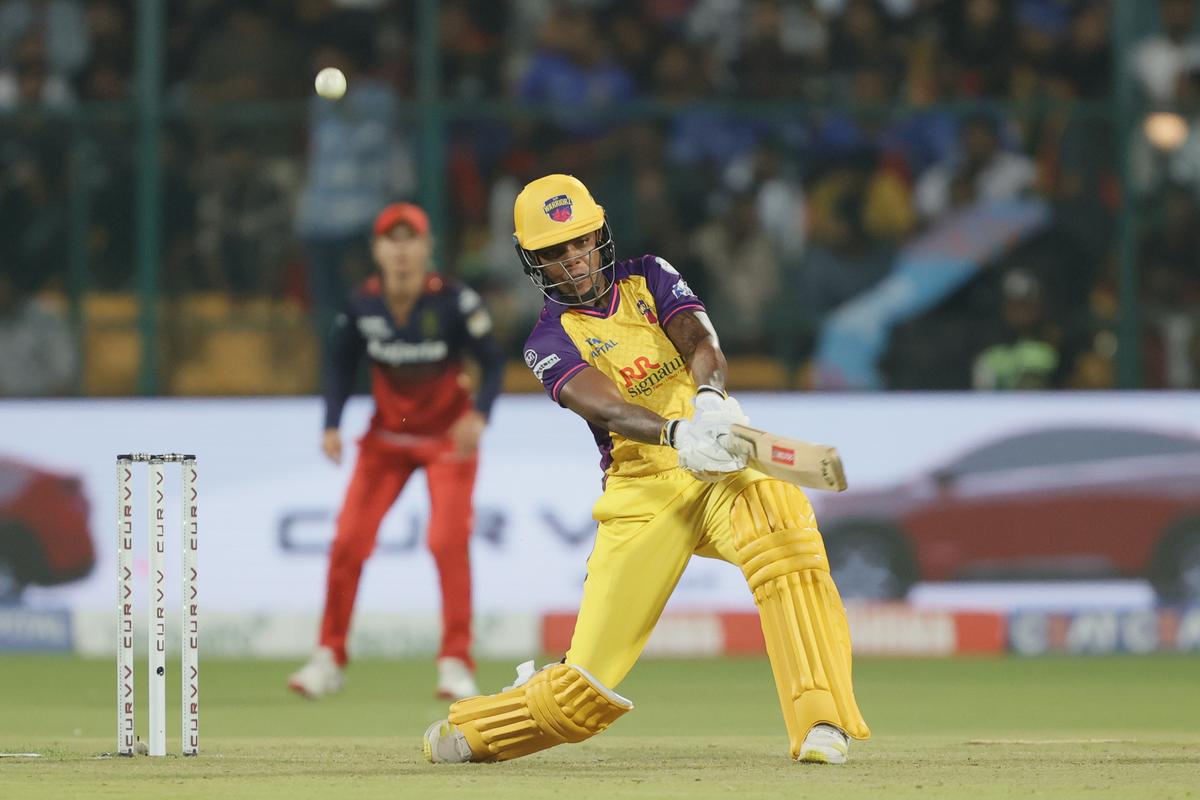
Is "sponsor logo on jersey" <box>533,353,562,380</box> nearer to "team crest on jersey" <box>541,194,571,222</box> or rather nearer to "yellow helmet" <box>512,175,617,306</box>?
"yellow helmet" <box>512,175,617,306</box>

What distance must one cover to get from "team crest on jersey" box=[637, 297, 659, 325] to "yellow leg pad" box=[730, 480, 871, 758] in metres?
0.64

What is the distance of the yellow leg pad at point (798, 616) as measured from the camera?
6.02 m

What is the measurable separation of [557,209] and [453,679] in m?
3.36

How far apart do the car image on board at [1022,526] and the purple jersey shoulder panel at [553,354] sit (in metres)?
5.14

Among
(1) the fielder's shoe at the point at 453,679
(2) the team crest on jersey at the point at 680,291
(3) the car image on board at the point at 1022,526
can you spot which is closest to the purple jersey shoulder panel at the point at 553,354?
(2) the team crest on jersey at the point at 680,291

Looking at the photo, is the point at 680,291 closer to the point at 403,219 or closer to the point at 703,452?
the point at 703,452

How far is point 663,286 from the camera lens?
640 cm

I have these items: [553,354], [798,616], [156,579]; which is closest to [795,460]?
[798,616]

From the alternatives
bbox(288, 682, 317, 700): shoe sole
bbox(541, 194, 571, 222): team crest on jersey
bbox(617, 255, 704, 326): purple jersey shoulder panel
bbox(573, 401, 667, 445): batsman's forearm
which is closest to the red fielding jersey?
bbox(288, 682, 317, 700): shoe sole

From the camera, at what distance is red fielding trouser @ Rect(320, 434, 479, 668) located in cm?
914

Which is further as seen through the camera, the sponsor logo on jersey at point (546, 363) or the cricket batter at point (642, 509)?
the sponsor logo on jersey at point (546, 363)

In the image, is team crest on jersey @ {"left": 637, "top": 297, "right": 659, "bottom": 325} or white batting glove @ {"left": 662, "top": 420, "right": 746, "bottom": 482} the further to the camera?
team crest on jersey @ {"left": 637, "top": 297, "right": 659, "bottom": 325}

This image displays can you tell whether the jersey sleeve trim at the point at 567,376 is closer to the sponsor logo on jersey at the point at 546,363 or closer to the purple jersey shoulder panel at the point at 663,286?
the sponsor logo on jersey at the point at 546,363

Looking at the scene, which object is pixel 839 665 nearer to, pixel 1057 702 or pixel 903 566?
pixel 1057 702
